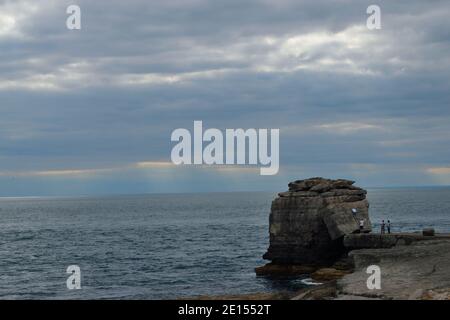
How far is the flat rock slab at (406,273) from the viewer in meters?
24.2

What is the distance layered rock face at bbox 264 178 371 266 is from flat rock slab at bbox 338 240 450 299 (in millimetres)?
10478

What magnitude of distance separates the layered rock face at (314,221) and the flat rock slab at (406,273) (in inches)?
413

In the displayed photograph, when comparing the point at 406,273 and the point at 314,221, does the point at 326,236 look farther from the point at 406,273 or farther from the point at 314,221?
the point at 406,273

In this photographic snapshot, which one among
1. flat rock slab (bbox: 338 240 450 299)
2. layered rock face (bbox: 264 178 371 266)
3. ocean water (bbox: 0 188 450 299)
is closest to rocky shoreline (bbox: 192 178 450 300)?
layered rock face (bbox: 264 178 371 266)

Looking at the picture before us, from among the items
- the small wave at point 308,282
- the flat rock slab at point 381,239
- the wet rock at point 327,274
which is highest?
the flat rock slab at point 381,239

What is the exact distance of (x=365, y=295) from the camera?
24859 mm

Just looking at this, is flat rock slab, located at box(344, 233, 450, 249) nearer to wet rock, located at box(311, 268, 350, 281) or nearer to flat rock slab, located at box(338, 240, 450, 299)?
wet rock, located at box(311, 268, 350, 281)

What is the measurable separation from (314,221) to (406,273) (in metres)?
20.4

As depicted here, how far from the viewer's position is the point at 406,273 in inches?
1117

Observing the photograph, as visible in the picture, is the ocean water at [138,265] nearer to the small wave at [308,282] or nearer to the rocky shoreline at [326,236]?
the small wave at [308,282]

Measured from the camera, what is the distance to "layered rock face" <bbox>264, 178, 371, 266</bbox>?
157 ft

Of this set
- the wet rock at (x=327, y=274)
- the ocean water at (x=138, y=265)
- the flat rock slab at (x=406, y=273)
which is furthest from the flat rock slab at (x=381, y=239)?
the ocean water at (x=138, y=265)
